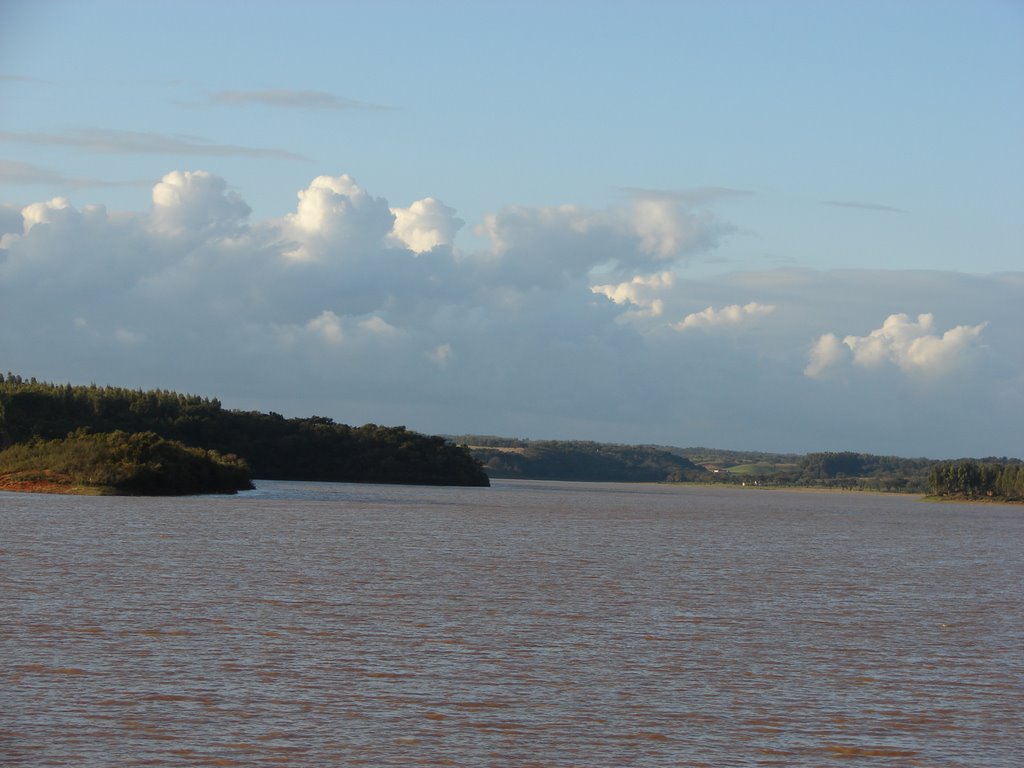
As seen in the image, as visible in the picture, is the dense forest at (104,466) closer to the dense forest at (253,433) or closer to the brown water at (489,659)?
the dense forest at (253,433)

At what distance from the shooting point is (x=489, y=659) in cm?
2262

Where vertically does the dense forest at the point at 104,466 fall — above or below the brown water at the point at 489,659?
above

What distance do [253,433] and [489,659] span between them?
459 ft

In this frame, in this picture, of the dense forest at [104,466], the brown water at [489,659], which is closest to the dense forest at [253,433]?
the dense forest at [104,466]

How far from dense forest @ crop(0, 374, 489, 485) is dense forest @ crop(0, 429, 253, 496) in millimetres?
20759

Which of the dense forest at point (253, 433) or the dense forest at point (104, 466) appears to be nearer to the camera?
the dense forest at point (104, 466)

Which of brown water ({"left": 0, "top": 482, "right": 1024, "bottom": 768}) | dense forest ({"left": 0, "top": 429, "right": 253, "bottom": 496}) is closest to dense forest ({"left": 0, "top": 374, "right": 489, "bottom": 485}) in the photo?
dense forest ({"left": 0, "top": 429, "right": 253, "bottom": 496})

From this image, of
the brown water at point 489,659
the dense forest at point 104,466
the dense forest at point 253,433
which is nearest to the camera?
the brown water at point 489,659

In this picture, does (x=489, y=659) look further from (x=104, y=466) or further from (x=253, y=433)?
(x=253, y=433)

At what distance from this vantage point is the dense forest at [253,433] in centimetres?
12325

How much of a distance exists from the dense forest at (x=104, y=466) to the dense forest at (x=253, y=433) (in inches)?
817

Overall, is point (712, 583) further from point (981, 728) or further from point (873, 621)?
point (981, 728)

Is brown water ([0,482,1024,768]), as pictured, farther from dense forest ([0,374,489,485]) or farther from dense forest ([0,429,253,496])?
dense forest ([0,374,489,485])

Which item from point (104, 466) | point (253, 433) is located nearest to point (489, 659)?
point (104, 466)
